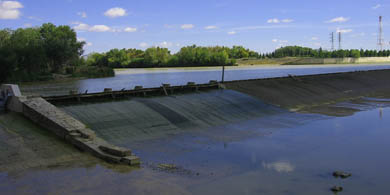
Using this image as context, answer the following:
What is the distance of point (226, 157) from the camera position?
17141 millimetres

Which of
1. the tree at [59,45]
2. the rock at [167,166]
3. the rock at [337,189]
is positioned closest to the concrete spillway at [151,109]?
the rock at [167,166]

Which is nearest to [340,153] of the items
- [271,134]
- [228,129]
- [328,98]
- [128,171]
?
[271,134]

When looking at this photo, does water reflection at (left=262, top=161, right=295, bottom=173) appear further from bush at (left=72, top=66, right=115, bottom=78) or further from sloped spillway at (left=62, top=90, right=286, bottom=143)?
bush at (left=72, top=66, right=115, bottom=78)

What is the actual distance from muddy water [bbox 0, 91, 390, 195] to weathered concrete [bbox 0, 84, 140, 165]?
0.56 metres

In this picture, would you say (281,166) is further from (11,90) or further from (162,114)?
(11,90)

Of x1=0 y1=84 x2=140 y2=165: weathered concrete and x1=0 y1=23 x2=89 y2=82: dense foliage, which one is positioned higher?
x1=0 y1=23 x2=89 y2=82: dense foliage

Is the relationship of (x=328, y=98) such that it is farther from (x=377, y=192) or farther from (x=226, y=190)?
(x=226, y=190)

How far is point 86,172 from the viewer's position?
14023 millimetres

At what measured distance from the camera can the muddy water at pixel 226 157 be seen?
13.2 meters

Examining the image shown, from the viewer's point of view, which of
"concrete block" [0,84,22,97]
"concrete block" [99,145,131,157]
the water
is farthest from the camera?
the water

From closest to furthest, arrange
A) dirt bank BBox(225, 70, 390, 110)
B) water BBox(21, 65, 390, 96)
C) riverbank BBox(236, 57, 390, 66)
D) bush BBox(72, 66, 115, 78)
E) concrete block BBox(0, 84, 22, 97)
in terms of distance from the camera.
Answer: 1. concrete block BBox(0, 84, 22, 97)
2. dirt bank BBox(225, 70, 390, 110)
3. water BBox(21, 65, 390, 96)
4. bush BBox(72, 66, 115, 78)
5. riverbank BBox(236, 57, 390, 66)

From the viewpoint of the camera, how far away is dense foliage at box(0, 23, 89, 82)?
61562mm

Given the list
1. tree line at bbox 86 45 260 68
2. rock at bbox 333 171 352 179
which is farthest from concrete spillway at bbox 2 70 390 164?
tree line at bbox 86 45 260 68

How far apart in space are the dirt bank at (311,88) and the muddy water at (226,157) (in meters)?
6.61
